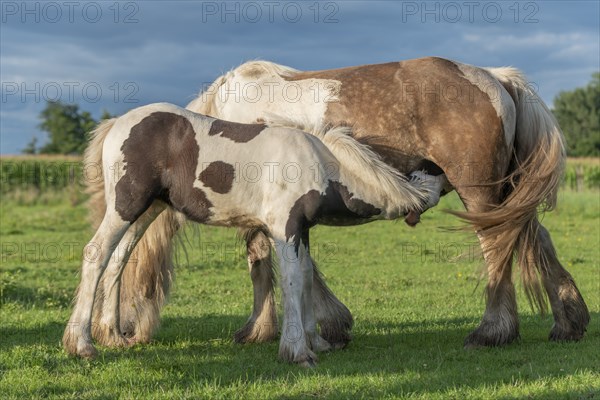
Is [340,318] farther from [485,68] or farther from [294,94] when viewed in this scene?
[485,68]

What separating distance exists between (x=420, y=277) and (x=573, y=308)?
6.10m

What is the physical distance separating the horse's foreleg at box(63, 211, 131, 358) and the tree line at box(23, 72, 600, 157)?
37.8 meters

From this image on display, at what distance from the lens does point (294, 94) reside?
7430 mm

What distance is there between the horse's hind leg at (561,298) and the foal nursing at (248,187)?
66.1 inches

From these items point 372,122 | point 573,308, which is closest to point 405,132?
point 372,122

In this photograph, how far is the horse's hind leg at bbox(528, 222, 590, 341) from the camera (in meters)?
7.36

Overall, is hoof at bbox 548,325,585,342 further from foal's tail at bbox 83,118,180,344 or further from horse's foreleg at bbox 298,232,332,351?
foal's tail at bbox 83,118,180,344

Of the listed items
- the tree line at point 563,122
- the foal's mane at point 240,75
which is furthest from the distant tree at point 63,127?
the foal's mane at point 240,75

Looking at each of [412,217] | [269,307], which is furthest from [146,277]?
[412,217]

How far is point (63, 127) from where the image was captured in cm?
6331

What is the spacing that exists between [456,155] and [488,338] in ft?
5.65

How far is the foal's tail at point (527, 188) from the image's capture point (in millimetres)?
6930

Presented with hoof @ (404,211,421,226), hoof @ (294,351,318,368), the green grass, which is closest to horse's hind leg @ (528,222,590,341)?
the green grass

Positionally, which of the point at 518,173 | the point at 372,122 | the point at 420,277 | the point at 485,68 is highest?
the point at 485,68
